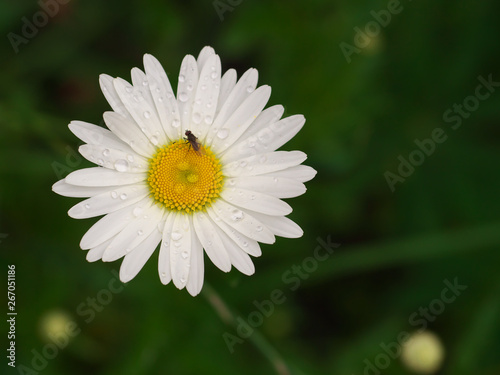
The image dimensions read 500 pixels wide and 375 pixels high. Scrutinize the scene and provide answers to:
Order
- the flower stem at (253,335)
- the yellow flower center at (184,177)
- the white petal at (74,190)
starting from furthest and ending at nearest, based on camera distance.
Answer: the flower stem at (253,335) < the yellow flower center at (184,177) < the white petal at (74,190)

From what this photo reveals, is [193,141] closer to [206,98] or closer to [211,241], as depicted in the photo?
[206,98]

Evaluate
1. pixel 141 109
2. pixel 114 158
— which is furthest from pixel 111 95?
pixel 114 158

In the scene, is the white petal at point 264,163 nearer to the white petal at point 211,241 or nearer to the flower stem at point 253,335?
the white petal at point 211,241

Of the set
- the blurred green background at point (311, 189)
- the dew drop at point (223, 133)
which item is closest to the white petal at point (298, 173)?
the dew drop at point (223, 133)

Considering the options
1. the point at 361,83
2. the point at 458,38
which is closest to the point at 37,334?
the point at 361,83

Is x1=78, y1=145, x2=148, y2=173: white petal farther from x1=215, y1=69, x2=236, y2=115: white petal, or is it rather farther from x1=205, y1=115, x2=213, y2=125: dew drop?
x1=215, y1=69, x2=236, y2=115: white petal
